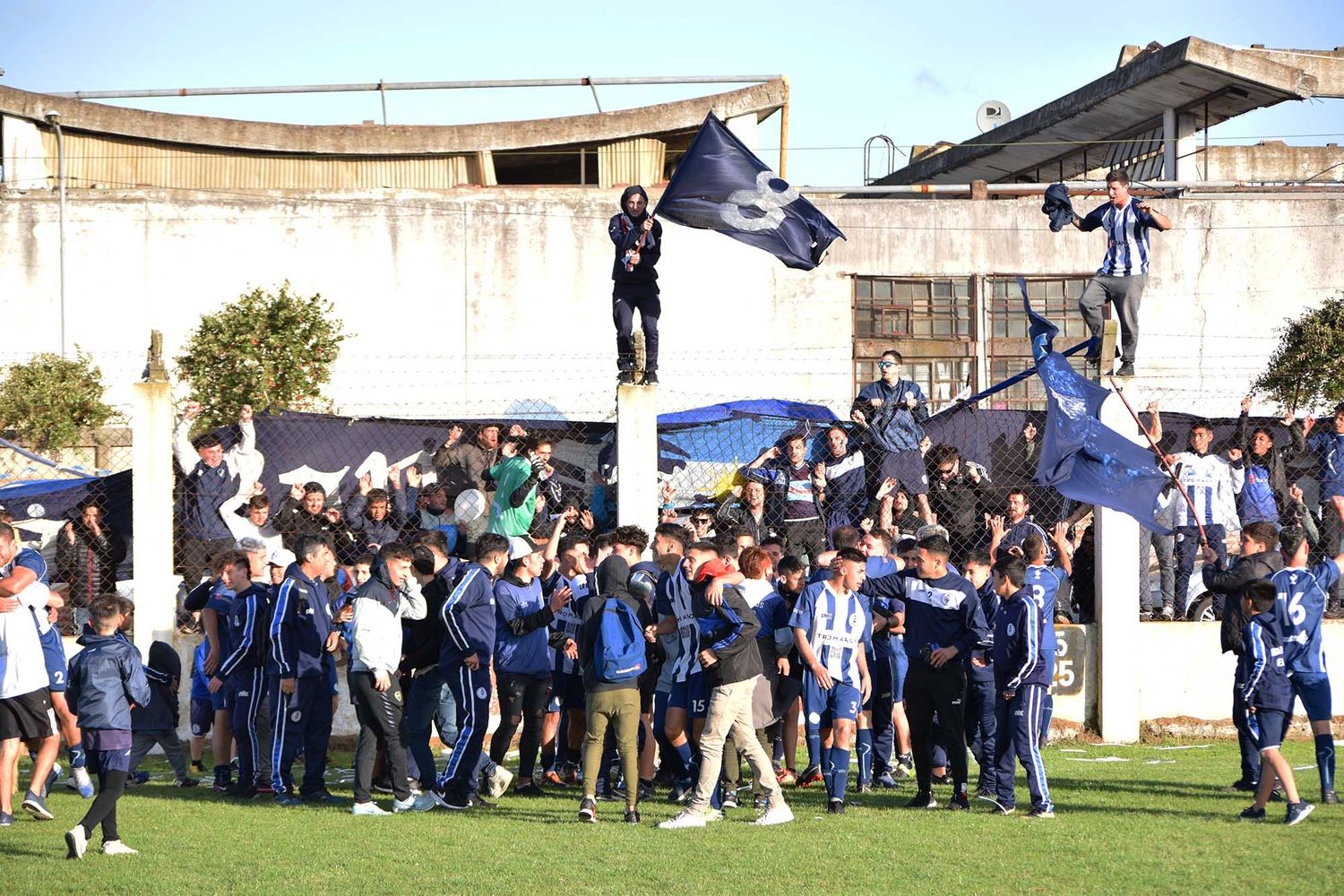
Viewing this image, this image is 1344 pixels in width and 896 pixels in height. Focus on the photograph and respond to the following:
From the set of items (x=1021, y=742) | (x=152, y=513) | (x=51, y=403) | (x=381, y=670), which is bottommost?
(x=1021, y=742)

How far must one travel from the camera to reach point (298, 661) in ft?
35.5

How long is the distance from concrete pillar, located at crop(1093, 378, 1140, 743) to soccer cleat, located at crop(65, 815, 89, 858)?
868cm

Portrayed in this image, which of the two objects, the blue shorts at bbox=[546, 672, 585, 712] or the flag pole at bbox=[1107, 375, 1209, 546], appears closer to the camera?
the blue shorts at bbox=[546, 672, 585, 712]

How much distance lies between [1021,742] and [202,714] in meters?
6.41

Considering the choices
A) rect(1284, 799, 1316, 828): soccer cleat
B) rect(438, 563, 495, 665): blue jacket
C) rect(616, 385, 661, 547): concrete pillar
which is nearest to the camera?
rect(1284, 799, 1316, 828): soccer cleat

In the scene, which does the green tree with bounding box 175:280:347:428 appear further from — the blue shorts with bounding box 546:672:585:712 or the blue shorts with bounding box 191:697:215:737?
the blue shorts with bounding box 546:672:585:712

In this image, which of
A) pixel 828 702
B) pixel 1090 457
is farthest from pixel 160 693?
pixel 1090 457

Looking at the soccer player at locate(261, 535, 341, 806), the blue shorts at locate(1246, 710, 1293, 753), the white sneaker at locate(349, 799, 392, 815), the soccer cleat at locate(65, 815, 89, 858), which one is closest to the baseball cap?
the soccer player at locate(261, 535, 341, 806)

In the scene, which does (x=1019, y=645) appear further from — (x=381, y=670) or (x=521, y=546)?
(x=521, y=546)

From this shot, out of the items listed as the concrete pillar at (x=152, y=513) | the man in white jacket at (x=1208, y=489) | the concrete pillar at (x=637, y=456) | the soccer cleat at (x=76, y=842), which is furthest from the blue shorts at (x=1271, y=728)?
the concrete pillar at (x=152, y=513)

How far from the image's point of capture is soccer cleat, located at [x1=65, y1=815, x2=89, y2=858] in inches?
339

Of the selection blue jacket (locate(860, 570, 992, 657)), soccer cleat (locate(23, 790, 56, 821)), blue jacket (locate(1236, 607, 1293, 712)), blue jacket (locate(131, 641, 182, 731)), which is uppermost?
blue jacket (locate(860, 570, 992, 657))

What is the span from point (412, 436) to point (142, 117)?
13763 millimetres

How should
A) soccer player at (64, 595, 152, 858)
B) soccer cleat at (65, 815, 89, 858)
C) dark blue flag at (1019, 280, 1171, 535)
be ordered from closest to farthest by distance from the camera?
soccer cleat at (65, 815, 89, 858) → soccer player at (64, 595, 152, 858) → dark blue flag at (1019, 280, 1171, 535)
